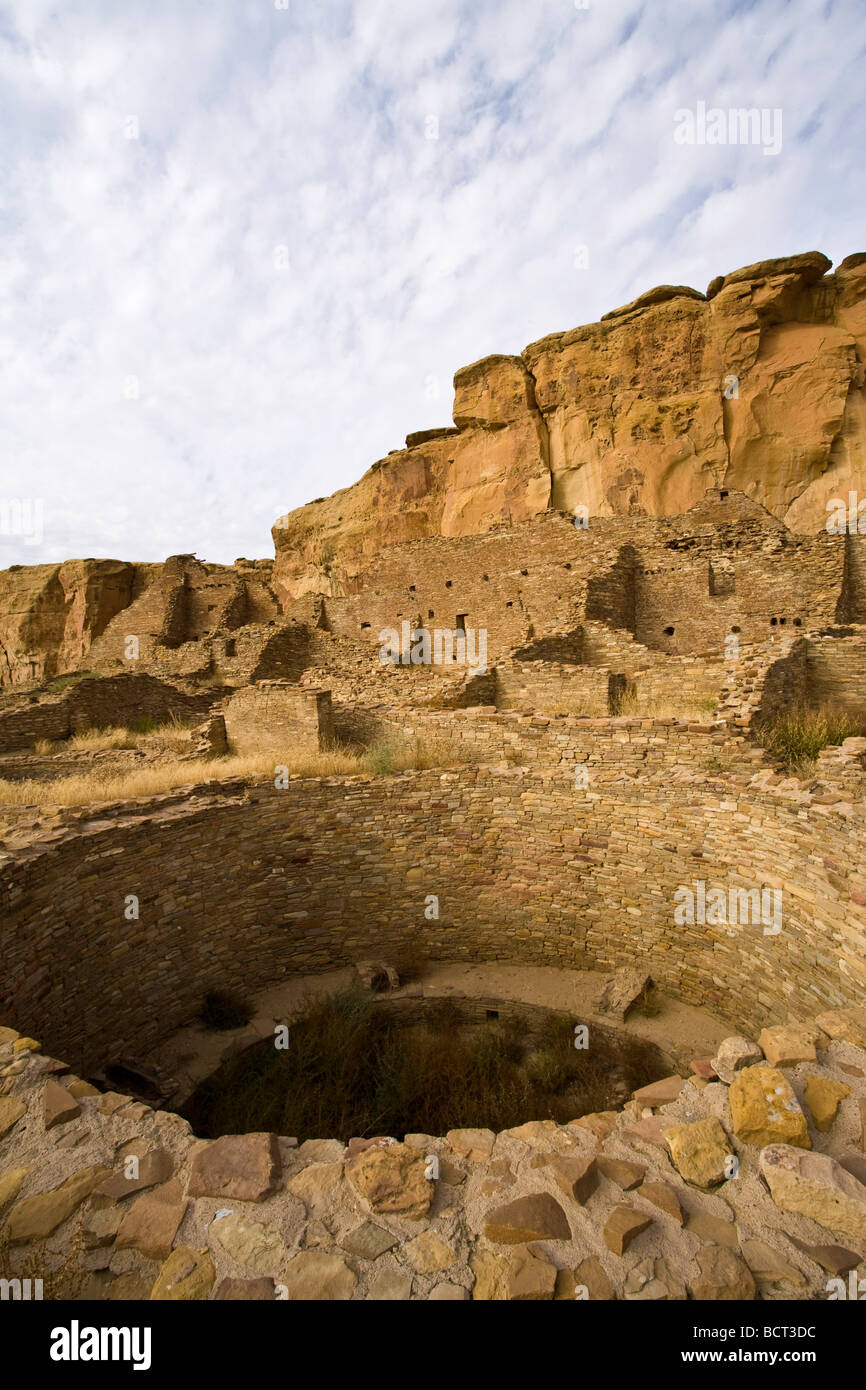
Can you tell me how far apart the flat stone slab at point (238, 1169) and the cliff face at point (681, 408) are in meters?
17.7

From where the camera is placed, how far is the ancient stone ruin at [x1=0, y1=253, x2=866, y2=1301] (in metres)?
2.31

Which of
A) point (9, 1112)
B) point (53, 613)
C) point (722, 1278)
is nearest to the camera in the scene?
point (722, 1278)

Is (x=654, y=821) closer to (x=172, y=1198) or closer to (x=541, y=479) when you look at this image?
(x=172, y=1198)

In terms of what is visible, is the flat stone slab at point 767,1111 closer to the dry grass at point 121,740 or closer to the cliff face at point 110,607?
the dry grass at point 121,740

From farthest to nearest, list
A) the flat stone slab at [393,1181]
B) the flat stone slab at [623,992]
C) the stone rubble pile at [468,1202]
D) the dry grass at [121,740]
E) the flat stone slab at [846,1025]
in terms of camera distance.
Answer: the dry grass at [121,740], the flat stone slab at [623,992], the flat stone slab at [846,1025], the flat stone slab at [393,1181], the stone rubble pile at [468,1202]

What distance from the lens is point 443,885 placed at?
22.7ft

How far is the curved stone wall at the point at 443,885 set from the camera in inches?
195

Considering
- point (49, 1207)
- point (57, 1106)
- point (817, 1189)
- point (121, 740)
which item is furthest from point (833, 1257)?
point (121, 740)

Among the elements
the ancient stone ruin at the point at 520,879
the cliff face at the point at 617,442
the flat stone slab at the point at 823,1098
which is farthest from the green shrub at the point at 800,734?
the cliff face at the point at 617,442

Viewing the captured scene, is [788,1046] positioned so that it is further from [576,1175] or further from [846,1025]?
[576,1175]

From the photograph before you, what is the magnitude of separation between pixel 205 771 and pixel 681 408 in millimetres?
17560

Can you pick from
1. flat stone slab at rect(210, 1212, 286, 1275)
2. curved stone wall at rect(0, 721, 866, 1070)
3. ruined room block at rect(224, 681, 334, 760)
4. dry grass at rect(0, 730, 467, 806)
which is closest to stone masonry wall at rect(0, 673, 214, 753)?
dry grass at rect(0, 730, 467, 806)

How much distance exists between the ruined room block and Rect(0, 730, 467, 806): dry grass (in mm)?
569

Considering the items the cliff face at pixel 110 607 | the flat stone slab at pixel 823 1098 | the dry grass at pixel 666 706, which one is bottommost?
the flat stone slab at pixel 823 1098
